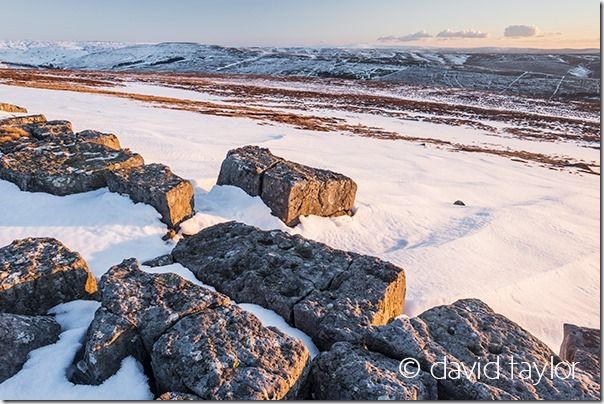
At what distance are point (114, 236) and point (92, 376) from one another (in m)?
4.19

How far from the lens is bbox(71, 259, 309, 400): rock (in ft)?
12.5

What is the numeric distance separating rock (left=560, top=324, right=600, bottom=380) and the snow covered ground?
93cm

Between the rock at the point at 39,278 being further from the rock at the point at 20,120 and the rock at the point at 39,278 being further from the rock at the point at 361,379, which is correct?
the rock at the point at 20,120

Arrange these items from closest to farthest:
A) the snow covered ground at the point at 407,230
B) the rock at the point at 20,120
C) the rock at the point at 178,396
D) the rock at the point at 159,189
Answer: the rock at the point at 178,396
the snow covered ground at the point at 407,230
the rock at the point at 159,189
the rock at the point at 20,120

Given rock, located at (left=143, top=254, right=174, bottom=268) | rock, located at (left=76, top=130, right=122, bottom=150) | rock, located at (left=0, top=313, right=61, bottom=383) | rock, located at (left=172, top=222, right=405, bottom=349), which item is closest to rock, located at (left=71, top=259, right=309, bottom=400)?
rock, located at (left=0, top=313, right=61, bottom=383)

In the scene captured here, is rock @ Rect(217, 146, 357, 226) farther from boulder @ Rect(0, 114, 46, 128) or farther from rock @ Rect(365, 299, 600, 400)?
boulder @ Rect(0, 114, 46, 128)

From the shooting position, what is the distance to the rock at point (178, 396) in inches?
141

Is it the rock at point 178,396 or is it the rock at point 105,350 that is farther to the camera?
the rock at point 105,350

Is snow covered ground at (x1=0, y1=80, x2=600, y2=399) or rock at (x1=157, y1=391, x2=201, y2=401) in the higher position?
rock at (x1=157, y1=391, x2=201, y2=401)

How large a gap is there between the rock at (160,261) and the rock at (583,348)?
19.1 ft

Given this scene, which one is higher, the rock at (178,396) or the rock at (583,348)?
the rock at (178,396)

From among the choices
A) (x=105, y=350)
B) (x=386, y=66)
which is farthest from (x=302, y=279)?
(x=386, y=66)

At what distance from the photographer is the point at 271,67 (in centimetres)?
10275

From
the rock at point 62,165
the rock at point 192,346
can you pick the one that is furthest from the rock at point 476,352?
the rock at point 62,165
